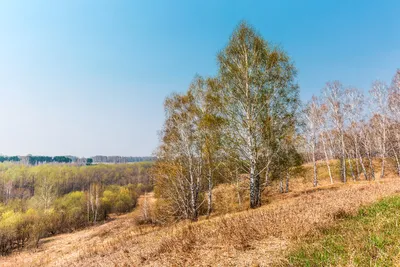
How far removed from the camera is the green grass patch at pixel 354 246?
2901mm

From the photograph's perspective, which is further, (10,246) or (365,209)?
(10,246)

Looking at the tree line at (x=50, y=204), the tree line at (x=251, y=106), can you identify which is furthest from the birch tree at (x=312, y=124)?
the tree line at (x=50, y=204)

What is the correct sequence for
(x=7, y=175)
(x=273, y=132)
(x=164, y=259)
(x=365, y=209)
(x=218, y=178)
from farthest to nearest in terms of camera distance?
(x=7, y=175)
(x=218, y=178)
(x=273, y=132)
(x=365, y=209)
(x=164, y=259)

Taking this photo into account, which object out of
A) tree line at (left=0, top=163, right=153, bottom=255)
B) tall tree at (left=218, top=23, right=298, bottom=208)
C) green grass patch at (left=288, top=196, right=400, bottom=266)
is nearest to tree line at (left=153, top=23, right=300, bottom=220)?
tall tree at (left=218, top=23, right=298, bottom=208)

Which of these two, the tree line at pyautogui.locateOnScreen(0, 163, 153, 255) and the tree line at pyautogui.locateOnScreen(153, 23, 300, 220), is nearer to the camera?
the tree line at pyautogui.locateOnScreen(153, 23, 300, 220)

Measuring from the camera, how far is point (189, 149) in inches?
623

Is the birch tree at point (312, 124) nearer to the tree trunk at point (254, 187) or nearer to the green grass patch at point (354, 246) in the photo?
the tree trunk at point (254, 187)

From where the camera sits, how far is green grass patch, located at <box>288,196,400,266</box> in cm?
290

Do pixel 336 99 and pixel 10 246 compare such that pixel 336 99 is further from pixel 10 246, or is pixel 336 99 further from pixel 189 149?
pixel 10 246

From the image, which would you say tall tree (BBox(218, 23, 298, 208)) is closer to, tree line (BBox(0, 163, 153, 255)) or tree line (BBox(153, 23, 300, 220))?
tree line (BBox(153, 23, 300, 220))

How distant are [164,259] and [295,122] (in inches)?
432

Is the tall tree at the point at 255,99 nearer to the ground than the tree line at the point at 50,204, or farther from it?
farther from it

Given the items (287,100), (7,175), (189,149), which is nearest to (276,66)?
(287,100)

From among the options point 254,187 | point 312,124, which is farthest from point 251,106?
point 312,124
